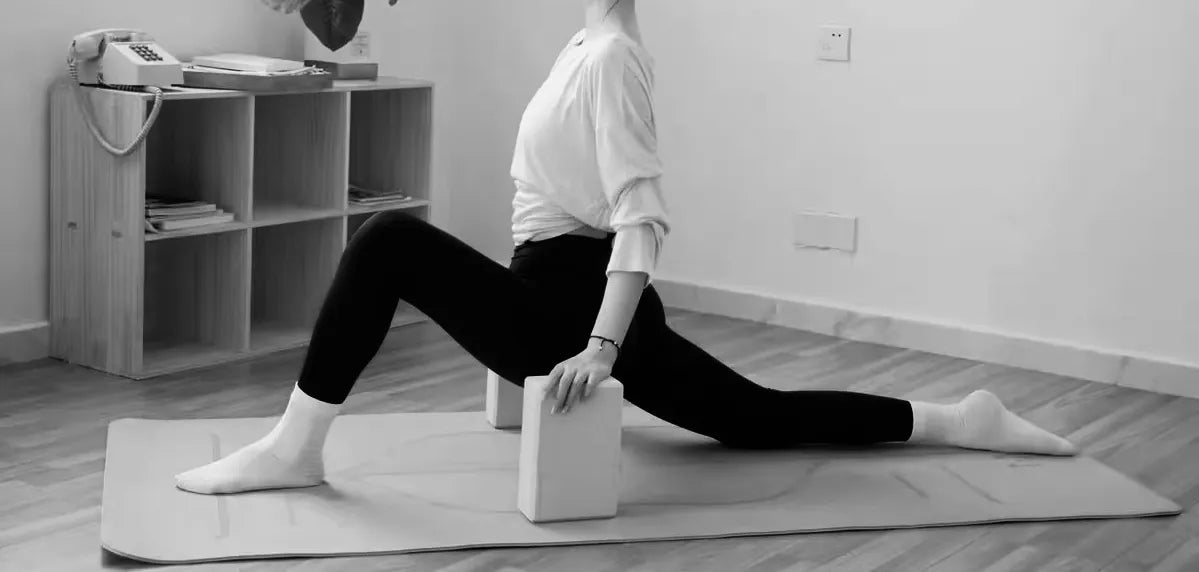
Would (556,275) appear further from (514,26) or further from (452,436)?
(514,26)

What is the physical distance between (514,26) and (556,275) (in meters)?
2.29

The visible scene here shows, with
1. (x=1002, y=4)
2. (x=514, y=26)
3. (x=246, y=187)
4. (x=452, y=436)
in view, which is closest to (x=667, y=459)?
(x=452, y=436)

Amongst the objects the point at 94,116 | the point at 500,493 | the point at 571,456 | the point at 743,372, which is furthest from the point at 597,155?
the point at 94,116

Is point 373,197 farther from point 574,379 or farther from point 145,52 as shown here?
point 574,379

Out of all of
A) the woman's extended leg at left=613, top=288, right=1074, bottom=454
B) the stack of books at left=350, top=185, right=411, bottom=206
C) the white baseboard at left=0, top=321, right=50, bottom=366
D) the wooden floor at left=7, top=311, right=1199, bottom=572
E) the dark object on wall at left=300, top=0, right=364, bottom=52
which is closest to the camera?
the wooden floor at left=7, top=311, right=1199, bottom=572

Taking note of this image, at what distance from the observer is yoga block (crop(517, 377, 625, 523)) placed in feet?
7.84

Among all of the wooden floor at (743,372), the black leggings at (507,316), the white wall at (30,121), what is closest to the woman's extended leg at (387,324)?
the black leggings at (507,316)

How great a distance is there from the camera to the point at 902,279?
4160mm

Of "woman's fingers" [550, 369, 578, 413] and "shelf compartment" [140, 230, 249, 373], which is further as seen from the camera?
"shelf compartment" [140, 230, 249, 373]

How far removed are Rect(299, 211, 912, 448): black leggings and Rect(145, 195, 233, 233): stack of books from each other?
3.78ft

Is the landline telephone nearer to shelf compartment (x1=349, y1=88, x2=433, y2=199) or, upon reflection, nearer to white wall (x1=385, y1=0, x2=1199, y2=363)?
shelf compartment (x1=349, y1=88, x2=433, y2=199)

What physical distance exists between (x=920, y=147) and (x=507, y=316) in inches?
76.3

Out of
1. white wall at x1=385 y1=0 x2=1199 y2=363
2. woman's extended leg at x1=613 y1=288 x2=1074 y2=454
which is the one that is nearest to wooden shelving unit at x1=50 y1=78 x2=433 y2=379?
white wall at x1=385 y1=0 x2=1199 y2=363

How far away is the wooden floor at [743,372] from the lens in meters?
2.35
